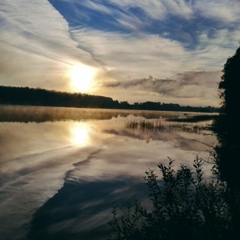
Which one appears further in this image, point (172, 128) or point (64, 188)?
point (172, 128)

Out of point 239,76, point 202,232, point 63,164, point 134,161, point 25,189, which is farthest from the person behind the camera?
point 239,76

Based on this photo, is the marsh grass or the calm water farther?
the marsh grass

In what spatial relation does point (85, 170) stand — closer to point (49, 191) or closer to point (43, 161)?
point (43, 161)

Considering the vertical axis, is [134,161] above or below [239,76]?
below

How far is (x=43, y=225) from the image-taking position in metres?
11.4

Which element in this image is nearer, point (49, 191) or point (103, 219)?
point (103, 219)

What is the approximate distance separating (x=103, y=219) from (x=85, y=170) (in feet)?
31.5

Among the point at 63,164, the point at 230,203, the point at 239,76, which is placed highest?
the point at 239,76

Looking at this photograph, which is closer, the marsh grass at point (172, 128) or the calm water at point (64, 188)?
the calm water at point (64, 188)

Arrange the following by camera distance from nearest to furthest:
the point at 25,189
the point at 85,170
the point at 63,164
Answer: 1. the point at 25,189
2. the point at 85,170
3. the point at 63,164

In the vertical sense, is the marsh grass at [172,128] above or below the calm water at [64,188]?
above

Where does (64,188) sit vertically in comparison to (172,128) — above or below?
below

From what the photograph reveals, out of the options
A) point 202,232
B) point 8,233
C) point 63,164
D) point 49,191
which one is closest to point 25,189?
point 49,191

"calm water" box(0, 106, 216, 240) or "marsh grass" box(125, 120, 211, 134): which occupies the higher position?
"marsh grass" box(125, 120, 211, 134)
